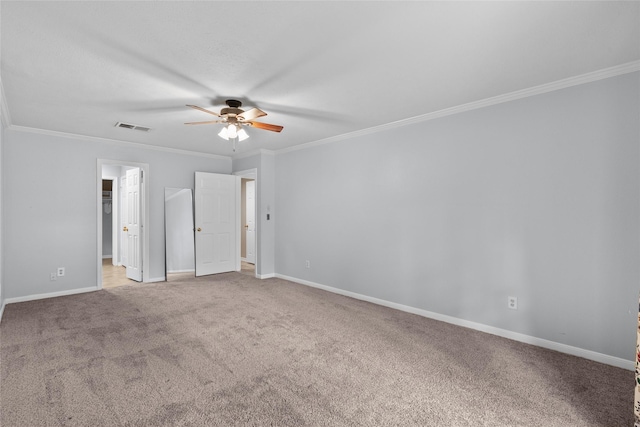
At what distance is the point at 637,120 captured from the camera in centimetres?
259

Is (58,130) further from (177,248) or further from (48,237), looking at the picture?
(177,248)

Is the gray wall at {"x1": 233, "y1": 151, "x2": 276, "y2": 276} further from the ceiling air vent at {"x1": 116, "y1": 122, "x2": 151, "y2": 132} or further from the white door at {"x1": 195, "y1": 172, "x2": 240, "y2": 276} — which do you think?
the ceiling air vent at {"x1": 116, "y1": 122, "x2": 151, "y2": 132}

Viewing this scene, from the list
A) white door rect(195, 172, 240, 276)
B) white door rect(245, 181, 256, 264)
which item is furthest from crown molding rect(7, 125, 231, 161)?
white door rect(245, 181, 256, 264)

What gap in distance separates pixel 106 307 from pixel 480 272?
15.0ft

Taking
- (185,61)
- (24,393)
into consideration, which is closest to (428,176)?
(185,61)

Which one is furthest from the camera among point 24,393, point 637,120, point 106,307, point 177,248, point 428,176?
point 177,248

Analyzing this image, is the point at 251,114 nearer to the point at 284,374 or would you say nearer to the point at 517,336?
the point at 284,374

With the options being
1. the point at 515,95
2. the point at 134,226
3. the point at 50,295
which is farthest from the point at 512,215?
the point at 50,295

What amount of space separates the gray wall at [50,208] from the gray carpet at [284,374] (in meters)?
0.82

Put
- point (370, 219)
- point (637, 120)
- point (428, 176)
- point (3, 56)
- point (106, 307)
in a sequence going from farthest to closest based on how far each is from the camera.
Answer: point (370, 219)
point (106, 307)
point (428, 176)
point (637, 120)
point (3, 56)

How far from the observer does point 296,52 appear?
7.88 ft

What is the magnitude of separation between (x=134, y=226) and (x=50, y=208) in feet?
4.48

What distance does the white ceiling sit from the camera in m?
1.93

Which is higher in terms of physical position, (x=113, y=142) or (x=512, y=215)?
(x=113, y=142)
